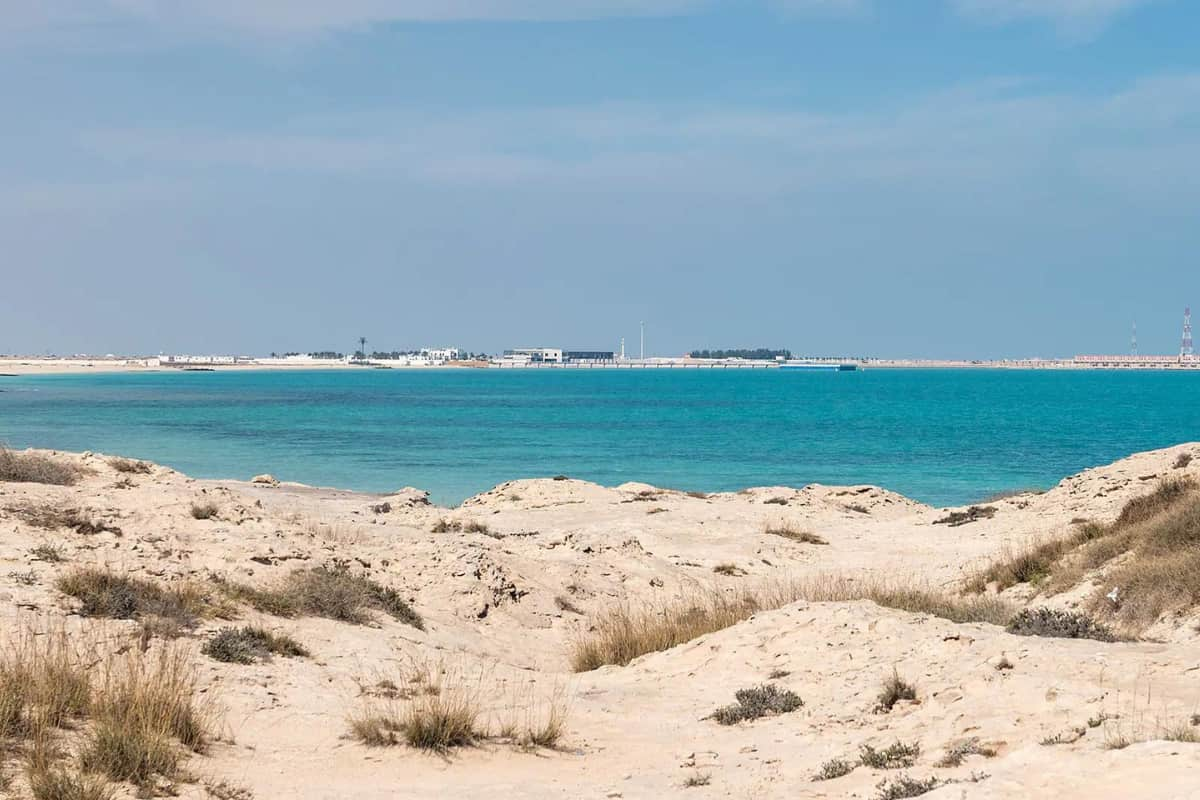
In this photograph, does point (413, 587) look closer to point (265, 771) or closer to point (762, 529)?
point (265, 771)

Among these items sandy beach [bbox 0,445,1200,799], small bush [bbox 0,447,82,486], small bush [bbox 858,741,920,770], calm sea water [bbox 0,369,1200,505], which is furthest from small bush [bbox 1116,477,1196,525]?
calm sea water [bbox 0,369,1200,505]

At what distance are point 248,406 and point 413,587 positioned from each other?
97.4 metres

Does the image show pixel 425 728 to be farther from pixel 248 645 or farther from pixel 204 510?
pixel 204 510

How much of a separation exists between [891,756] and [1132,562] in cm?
883

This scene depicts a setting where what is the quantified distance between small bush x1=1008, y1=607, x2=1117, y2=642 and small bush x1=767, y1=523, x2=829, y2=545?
530 inches

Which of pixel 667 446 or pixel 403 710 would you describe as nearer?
pixel 403 710

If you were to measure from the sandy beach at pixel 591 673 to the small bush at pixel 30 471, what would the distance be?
2.12ft

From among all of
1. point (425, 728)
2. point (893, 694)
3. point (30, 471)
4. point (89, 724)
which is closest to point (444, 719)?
point (425, 728)

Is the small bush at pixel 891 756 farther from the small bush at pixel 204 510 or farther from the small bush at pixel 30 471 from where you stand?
the small bush at pixel 30 471

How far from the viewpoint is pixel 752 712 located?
9.66m

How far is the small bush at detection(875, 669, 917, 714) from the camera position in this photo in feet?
30.6

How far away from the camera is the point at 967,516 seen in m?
28.6

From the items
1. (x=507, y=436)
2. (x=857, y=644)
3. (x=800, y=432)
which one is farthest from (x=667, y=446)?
(x=857, y=644)

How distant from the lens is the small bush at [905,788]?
693 centimetres
